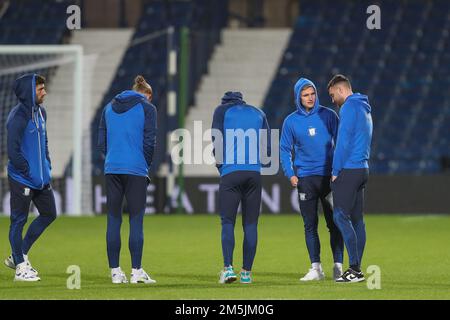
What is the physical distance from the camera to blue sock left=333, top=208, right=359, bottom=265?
10.8 m

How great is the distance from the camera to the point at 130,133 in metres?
10.6

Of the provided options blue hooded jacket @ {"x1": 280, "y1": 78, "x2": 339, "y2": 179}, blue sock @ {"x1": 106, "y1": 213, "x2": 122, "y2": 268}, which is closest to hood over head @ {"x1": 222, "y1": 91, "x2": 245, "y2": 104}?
blue hooded jacket @ {"x1": 280, "y1": 78, "x2": 339, "y2": 179}

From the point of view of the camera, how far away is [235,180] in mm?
10867

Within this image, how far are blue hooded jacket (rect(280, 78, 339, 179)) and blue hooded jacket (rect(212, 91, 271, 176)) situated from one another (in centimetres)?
38

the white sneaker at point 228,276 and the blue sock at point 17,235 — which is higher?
the blue sock at point 17,235

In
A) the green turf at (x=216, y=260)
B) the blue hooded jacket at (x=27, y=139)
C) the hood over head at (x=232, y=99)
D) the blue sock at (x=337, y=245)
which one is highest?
the hood over head at (x=232, y=99)

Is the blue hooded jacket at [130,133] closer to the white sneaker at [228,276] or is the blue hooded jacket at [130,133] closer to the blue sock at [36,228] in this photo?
the white sneaker at [228,276]

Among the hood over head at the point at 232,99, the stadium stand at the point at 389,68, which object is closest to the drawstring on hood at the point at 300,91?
the hood over head at the point at 232,99

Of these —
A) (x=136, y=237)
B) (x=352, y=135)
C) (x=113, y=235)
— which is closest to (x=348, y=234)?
(x=352, y=135)

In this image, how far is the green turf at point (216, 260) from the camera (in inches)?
395

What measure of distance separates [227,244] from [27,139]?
2003mm

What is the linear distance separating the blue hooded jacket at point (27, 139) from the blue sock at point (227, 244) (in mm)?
1736

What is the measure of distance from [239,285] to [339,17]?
18.9 meters
